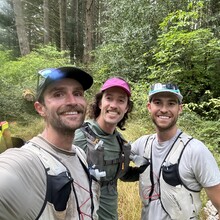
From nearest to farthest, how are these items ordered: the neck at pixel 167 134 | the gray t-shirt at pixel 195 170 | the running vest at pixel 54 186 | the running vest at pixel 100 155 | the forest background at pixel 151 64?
the running vest at pixel 54 186
the gray t-shirt at pixel 195 170
the running vest at pixel 100 155
the neck at pixel 167 134
the forest background at pixel 151 64

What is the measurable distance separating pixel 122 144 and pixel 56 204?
4.33ft

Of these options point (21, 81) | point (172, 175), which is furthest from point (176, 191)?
point (21, 81)

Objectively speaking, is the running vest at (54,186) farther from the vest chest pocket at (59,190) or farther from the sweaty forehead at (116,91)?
the sweaty forehead at (116,91)

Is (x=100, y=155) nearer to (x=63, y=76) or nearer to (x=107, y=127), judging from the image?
(x=107, y=127)

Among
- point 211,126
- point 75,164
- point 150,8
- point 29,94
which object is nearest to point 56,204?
point 75,164

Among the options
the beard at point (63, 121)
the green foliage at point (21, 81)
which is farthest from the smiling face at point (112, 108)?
the green foliage at point (21, 81)

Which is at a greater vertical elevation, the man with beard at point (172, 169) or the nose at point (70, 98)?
the nose at point (70, 98)

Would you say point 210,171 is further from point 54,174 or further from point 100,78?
point 100,78

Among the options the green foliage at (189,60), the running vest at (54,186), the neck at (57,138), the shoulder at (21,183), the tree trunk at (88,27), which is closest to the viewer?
the shoulder at (21,183)

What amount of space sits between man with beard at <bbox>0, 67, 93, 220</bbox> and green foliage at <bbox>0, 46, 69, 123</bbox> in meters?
6.72

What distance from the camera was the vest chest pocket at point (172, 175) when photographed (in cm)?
214

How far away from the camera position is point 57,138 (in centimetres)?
166

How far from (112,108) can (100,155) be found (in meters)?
0.51

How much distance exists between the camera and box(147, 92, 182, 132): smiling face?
8.02 feet
